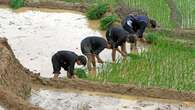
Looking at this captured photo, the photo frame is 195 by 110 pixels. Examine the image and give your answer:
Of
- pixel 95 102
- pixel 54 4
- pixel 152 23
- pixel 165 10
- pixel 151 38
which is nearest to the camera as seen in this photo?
pixel 95 102

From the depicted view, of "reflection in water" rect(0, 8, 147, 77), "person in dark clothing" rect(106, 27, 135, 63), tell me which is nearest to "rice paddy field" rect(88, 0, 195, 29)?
"reflection in water" rect(0, 8, 147, 77)

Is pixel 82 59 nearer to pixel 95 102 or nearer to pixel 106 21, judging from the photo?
pixel 95 102

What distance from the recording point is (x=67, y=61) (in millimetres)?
10289

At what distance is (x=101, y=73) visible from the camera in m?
11.0

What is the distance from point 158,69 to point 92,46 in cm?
144

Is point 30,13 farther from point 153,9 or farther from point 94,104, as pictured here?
point 94,104

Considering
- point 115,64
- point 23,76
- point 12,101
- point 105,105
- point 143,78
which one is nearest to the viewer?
point 12,101

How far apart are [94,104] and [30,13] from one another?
803 centimetres

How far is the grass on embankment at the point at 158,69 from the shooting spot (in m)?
10.6

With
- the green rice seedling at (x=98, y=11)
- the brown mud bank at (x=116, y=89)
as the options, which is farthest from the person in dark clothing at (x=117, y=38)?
the green rice seedling at (x=98, y=11)

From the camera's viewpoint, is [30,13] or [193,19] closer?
[193,19]

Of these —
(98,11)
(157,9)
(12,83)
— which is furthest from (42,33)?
(12,83)

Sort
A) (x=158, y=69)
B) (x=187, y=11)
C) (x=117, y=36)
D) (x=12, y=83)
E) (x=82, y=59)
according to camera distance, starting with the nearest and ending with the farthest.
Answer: (x=12, y=83) → (x=82, y=59) → (x=158, y=69) → (x=117, y=36) → (x=187, y=11)

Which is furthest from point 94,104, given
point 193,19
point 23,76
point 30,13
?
point 30,13
